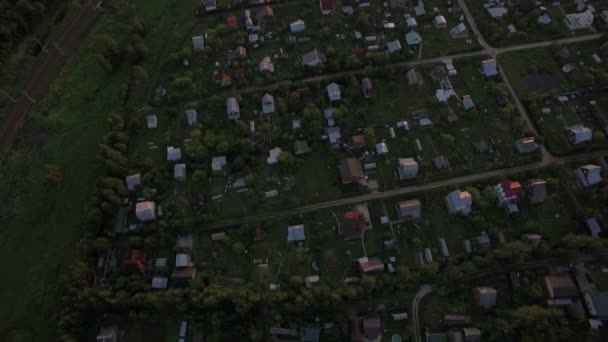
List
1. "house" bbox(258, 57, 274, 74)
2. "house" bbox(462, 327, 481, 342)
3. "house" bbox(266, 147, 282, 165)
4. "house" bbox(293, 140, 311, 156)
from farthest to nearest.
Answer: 1. "house" bbox(258, 57, 274, 74)
2. "house" bbox(293, 140, 311, 156)
3. "house" bbox(266, 147, 282, 165)
4. "house" bbox(462, 327, 481, 342)

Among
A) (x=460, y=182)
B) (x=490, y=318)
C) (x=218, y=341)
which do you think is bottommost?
(x=490, y=318)

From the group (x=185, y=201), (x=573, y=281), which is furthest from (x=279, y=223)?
(x=573, y=281)

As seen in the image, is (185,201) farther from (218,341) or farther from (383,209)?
(383,209)

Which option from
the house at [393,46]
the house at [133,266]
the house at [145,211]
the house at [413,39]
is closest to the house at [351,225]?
the house at [145,211]

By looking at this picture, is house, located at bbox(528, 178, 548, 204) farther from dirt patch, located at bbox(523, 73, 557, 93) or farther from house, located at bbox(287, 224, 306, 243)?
house, located at bbox(287, 224, 306, 243)

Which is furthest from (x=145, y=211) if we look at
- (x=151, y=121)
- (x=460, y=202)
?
(x=460, y=202)

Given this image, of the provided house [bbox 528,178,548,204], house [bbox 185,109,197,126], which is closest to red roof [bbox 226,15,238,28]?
house [bbox 185,109,197,126]
